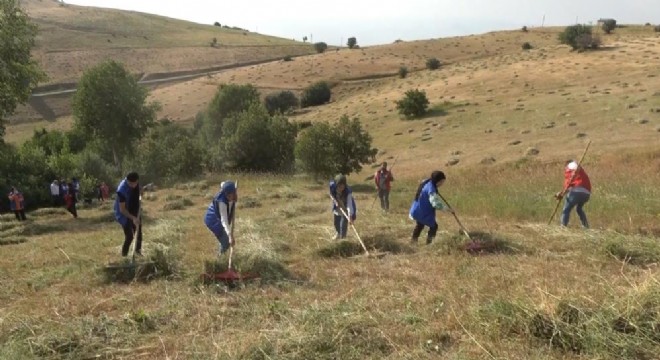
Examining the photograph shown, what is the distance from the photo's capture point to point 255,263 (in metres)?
8.32

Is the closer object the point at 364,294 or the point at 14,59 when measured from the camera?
the point at 364,294

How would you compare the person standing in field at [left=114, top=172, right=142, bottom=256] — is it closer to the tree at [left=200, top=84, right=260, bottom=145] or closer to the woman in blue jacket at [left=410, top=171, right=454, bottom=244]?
the woman in blue jacket at [left=410, top=171, right=454, bottom=244]

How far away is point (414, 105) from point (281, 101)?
23.8 meters

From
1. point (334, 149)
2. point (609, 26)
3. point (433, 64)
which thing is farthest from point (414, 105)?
point (609, 26)

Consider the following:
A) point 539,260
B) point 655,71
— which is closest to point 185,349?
point 539,260

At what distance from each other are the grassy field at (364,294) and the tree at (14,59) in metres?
8.48

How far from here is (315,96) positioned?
63688 mm

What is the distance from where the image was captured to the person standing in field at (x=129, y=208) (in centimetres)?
968

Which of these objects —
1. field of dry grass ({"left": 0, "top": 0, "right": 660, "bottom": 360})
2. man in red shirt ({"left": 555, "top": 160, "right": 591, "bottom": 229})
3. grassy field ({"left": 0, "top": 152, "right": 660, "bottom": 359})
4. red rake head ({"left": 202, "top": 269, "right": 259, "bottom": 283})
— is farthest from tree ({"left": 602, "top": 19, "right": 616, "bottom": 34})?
red rake head ({"left": 202, "top": 269, "right": 259, "bottom": 283})

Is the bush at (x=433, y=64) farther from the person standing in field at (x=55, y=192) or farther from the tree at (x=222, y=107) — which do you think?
the person standing in field at (x=55, y=192)

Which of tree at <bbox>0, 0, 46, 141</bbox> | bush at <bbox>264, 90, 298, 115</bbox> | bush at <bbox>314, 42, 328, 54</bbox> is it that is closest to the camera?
tree at <bbox>0, 0, 46, 141</bbox>

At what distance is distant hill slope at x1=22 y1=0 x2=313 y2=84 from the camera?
285ft

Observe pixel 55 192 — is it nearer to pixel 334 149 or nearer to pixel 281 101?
pixel 334 149

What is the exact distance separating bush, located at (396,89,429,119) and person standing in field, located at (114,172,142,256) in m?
35.9
